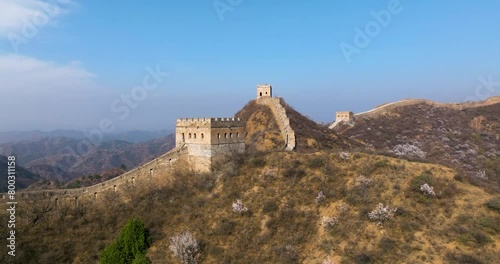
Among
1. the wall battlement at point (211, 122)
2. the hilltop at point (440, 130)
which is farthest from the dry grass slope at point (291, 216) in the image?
the hilltop at point (440, 130)

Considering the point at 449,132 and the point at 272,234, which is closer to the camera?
the point at 272,234

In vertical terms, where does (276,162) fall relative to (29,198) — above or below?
above

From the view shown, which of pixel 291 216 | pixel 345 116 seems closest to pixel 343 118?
pixel 345 116

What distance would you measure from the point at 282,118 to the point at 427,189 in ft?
106

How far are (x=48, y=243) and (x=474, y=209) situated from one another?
29.3 metres

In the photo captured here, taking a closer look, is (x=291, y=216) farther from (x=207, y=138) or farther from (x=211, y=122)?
(x=211, y=122)

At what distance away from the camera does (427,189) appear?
2528 cm

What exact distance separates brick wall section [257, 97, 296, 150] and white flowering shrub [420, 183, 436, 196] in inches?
845

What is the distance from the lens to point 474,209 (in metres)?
23.5

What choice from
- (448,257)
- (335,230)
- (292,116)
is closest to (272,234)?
(335,230)

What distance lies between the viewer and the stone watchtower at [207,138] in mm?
32750

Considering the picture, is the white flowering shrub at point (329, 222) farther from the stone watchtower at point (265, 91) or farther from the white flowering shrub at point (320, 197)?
the stone watchtower at point (265, 91)

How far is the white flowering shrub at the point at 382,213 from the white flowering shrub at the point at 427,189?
271 centimetres

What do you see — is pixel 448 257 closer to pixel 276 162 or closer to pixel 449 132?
pixel 276 162
